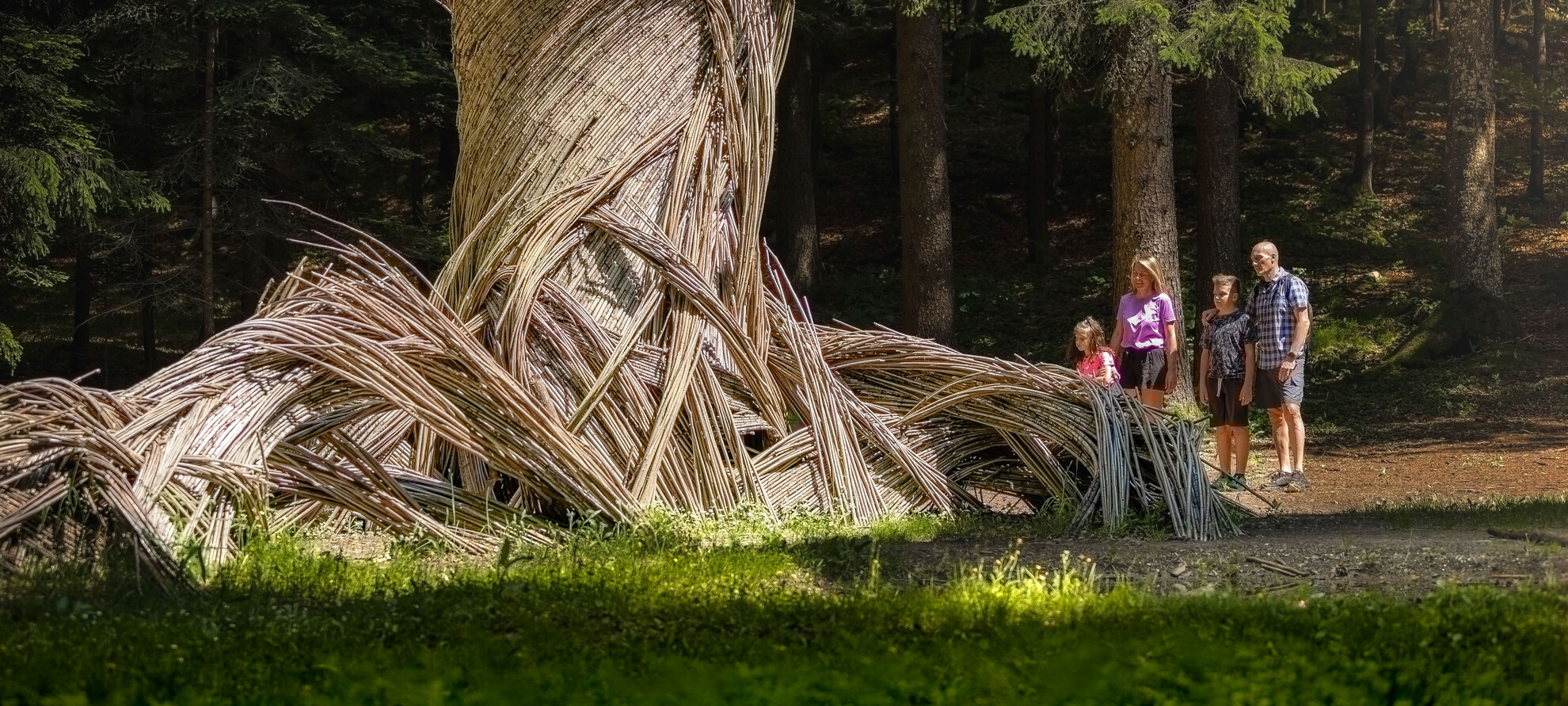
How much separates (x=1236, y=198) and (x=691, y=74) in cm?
1115

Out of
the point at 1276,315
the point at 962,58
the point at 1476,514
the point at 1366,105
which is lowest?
the point at 1476,514

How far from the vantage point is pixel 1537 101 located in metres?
23.6

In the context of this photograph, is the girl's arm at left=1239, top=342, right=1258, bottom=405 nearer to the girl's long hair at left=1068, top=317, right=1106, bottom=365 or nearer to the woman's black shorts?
the woman's black shorts

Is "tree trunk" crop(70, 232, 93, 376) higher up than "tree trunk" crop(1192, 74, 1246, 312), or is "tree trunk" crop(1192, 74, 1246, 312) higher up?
"tree trunk" crop(1192, 74, 1246, 312)

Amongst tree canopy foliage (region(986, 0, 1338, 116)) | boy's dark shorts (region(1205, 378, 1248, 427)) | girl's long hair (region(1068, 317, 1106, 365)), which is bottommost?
boy's dark shorts (region(1205, 378, 1248, 427))

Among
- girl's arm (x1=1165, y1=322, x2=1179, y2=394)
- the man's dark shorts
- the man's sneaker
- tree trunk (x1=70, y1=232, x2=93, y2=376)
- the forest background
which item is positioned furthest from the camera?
tree trunk (x1=70, y1=232, x2=93, y2=376)

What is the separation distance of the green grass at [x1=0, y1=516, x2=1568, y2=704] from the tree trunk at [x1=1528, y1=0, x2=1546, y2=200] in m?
21.1

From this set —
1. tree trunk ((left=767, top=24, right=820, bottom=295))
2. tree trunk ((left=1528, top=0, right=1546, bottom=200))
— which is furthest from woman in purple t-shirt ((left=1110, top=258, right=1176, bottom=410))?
tree trunk ((left=1528, top=0, right=1546, bottom=200))

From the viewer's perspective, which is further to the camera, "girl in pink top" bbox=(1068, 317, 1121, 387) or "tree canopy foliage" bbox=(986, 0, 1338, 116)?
"tree canopy foliage" bbox=(986, 0, 1338, 116)

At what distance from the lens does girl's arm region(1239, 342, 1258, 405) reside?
8141mm

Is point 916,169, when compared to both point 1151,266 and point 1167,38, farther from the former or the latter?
point 1151,266

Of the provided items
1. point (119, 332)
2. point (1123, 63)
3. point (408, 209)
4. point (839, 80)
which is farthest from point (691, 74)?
point (839, 80)

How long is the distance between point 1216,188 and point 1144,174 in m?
4.40

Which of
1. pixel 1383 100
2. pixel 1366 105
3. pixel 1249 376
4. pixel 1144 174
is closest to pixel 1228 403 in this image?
pixel 1249 376
